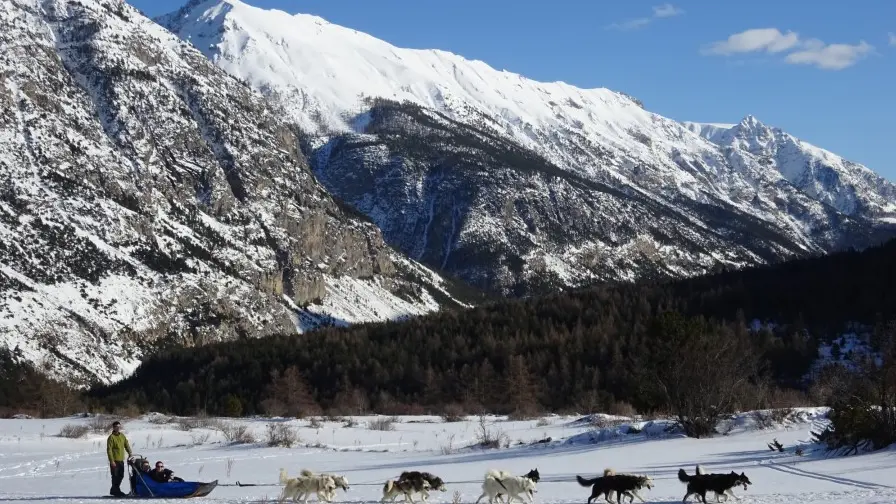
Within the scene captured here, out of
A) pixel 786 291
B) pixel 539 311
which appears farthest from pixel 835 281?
pixel 539 311

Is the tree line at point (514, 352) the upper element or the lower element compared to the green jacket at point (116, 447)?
upper

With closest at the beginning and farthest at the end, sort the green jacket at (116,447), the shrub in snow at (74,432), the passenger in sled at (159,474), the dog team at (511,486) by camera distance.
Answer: the dog team at (511,486) → the passenger in sled at (159,474) → the green jacket at (116,447) → the shrub in snow at (74,432)

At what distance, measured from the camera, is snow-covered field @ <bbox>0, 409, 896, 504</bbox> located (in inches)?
820

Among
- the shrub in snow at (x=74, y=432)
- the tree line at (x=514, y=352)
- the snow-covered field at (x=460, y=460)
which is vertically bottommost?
the snow-covered field at (x=460, y=460)

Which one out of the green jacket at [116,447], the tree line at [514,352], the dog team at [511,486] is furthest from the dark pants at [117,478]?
the tree line at [514,352]

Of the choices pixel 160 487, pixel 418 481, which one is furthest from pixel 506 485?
pixel 160 487

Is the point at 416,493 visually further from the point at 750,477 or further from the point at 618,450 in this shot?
the point at 618,450

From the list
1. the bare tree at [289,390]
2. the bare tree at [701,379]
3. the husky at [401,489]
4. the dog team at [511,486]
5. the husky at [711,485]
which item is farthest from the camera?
the bare tree at [289,390]

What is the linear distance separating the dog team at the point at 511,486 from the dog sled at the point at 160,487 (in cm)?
245

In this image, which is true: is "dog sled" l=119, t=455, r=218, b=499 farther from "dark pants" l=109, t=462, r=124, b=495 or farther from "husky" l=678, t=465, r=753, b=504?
"husky" l=678, t=465, r=753, b=504

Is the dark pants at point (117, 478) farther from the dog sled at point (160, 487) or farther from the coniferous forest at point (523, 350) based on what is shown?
the coniferous forest at point (523, 350)

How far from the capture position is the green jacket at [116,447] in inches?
887

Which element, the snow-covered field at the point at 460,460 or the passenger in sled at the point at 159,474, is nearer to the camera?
the snow-covered field at the point at 460,460

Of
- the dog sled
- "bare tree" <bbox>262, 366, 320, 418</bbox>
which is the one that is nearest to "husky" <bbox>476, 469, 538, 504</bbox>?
the dog sled
